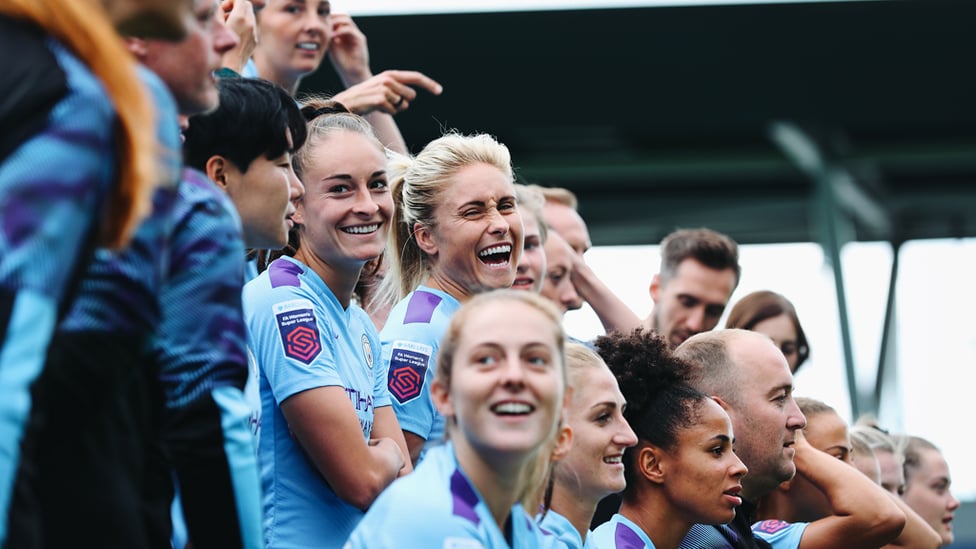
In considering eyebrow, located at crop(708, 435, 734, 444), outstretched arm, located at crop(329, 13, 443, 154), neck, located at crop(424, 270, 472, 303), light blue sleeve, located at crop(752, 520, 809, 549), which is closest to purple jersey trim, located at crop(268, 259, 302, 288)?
neck, located at crop(424, 270, 472, 303)

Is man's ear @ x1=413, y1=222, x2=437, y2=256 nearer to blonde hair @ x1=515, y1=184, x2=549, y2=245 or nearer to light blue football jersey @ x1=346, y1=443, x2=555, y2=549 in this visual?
blonde hair @ x1=515, y1=184, x2=549, y2=245

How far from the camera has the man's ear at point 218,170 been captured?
2.69 m

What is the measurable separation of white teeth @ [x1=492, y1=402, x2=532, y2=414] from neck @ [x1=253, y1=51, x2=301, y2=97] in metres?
2.31

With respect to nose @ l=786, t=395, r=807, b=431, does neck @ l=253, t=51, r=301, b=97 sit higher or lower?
higher

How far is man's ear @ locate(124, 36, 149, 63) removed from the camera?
6.56 feet

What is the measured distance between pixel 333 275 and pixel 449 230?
1.62 feet

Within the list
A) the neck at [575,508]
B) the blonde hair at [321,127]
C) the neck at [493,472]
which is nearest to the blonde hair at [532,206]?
the blonde hair at [321,127]

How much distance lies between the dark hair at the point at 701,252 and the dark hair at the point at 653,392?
5.08ft

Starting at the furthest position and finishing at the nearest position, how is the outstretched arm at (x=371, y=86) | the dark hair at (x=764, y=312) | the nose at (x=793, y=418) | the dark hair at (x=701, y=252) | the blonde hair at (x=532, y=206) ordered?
the dark hair at (x=701, y=252)
the dark hair at (x=764, y=312)
the blonde hair at (x=532, y=206)
the outstretched arm at (x=371, y=86)
the nose at (x=793, y=418)

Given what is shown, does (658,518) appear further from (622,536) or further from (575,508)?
(575,508)

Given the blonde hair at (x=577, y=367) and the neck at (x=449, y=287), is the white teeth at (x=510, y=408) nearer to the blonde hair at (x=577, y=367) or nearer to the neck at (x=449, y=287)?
the blonde hair at (x=577, y=367)

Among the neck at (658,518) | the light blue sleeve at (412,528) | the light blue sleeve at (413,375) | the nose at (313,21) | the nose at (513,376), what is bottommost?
the light blue sleeve at (412,528)

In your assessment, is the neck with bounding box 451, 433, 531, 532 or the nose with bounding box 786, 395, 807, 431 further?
the nose with bounding box 786, 395, 807, 431

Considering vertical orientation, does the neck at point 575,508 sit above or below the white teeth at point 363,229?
below
